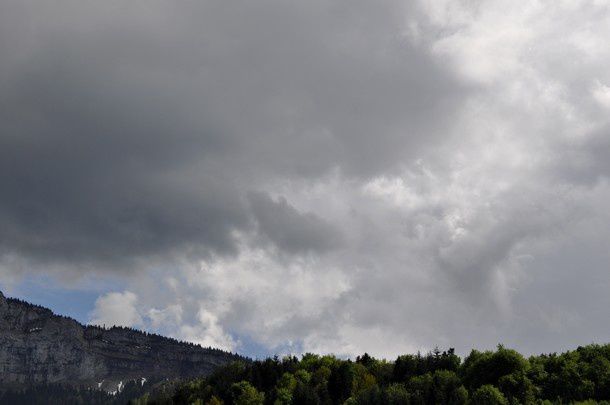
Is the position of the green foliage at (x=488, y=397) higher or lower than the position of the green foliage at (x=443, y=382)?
lower

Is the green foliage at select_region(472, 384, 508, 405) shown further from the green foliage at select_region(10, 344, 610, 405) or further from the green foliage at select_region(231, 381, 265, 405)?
the green foliage at select_region(231, 381, 265, 405)

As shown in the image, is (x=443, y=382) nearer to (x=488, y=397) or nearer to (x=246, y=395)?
(x=488, y=397)

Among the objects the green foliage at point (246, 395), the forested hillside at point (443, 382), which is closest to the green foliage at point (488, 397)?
the forested hillside at point (443, 382)

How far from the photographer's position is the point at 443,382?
140 m

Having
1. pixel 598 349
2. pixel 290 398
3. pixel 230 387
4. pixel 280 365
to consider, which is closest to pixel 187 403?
pixel 230 387

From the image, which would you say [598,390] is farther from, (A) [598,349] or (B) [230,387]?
(B) [230,387]

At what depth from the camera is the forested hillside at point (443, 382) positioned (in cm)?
12050

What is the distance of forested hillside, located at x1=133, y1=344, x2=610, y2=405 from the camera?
395 ft

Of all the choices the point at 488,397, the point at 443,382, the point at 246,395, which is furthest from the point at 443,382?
the point at 246,395

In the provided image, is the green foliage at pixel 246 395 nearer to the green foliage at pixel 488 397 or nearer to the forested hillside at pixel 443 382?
the forested hillside at pixel 443 382

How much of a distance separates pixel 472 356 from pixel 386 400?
34.5 metres

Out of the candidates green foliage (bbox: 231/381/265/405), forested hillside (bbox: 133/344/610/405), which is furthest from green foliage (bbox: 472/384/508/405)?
green foliage (bbox: 231/381/265/405)

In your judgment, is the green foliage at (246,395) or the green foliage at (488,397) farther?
the green foliage at (246,395)

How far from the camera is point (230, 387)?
17688 cm
